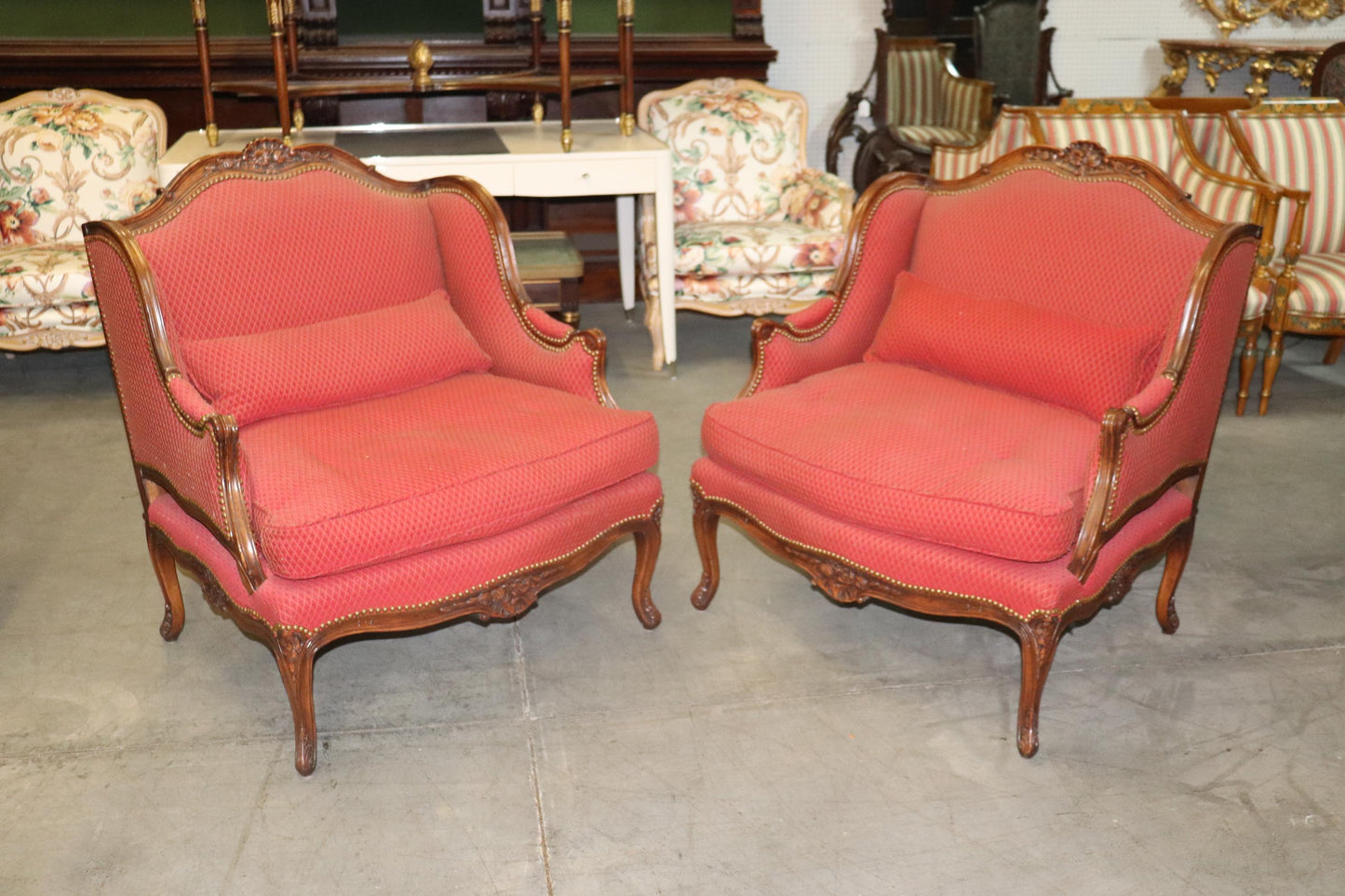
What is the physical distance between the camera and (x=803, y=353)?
298cm

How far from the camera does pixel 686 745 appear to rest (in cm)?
237

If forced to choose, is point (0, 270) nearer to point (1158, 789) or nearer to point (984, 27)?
point (1158, 789)

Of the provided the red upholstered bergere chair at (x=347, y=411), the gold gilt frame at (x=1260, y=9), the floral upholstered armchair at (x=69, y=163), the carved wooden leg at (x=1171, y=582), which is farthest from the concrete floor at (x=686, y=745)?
the gold gilt frame at (x=1260, y=9)

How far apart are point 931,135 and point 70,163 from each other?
3.59 meters

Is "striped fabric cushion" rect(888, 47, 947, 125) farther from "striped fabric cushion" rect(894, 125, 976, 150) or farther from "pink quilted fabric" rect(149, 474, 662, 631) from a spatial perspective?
"pink quilted fabric" rect(149, 474, 662, 631)

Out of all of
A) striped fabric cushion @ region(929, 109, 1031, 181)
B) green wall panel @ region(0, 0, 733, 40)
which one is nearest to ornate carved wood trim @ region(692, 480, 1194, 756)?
striped fabric cushion @ region(929, 109, 1031, 181)

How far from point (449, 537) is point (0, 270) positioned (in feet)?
8.63

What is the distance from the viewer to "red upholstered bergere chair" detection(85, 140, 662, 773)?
228 centimetres

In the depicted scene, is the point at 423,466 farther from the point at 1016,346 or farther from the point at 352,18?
the point at 352,18

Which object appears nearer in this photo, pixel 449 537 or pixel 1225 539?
pixel 449 537

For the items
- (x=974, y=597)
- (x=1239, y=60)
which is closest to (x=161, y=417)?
(x=974, y=597)

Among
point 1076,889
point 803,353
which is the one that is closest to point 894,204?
point 803,353

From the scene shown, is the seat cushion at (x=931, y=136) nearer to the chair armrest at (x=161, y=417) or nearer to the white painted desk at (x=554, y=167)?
the white painted desk at (x=554, y=167)

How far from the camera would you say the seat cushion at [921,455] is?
2277mm
